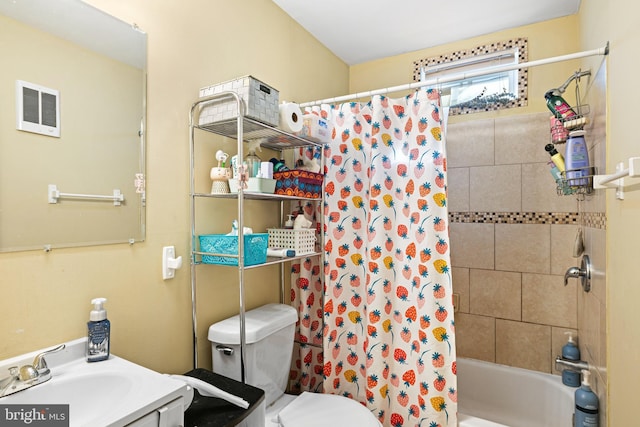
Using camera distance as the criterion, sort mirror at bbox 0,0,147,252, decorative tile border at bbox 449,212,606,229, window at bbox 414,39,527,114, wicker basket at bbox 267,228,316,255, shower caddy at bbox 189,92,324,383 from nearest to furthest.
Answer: mirror at bbox 0,0,147,252, shower caddy at bbox 189,92,324,383, wicker basket at bbox 267,228,316,255, decorative tile border at bbox 449,212,606,229, window at bbox 414,39,527,114

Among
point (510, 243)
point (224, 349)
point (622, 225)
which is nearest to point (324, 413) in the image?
point (224, 349)

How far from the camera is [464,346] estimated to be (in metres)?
2.36

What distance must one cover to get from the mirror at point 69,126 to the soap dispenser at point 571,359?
92.4 inches

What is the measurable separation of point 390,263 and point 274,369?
0.76 m

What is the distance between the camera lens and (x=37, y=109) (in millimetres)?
1024

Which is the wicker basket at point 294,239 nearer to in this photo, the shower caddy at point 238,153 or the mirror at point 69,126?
the shower caddy at point 238,153

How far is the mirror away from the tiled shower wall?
79.1 inches

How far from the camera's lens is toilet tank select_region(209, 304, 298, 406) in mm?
1465

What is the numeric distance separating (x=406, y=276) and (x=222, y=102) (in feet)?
3.83

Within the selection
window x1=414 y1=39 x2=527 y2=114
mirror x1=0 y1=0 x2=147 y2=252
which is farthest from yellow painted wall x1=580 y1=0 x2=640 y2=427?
mirror x1=0 y1=0 x2=147 y2=252

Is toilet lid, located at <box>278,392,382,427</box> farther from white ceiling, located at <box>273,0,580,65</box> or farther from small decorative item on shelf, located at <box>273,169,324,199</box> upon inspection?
white ceiling, located at <box>273,0,580,65</box>

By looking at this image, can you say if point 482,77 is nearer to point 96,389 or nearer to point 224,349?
point 224,349

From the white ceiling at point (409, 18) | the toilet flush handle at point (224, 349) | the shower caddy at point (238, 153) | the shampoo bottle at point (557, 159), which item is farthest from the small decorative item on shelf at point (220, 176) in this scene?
the shampoo bottle at point (557, 159)

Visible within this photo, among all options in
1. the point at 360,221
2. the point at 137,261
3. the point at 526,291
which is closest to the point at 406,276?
the point at 360,221
